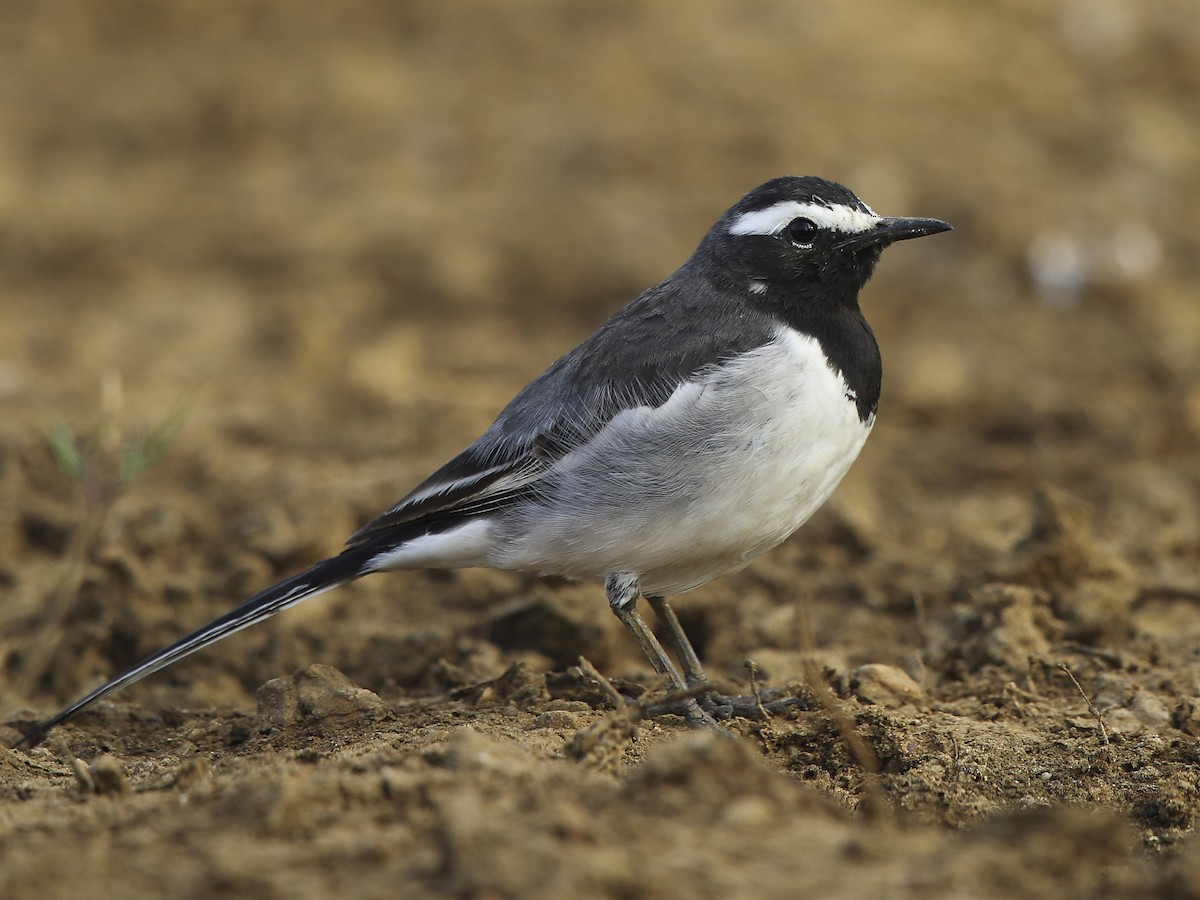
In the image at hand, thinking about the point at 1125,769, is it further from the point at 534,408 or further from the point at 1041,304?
the point at 1041,304

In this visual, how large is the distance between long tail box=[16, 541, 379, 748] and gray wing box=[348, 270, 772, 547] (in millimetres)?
183

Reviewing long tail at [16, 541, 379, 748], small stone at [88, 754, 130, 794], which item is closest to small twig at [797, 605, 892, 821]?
long tail at [16, 541, 379, 748]

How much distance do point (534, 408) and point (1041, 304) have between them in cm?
661

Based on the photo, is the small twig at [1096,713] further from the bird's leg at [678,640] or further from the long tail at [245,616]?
the long tail at [245,616]

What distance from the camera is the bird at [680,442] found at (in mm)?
5684

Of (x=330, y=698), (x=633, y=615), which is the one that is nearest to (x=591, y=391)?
(x=633, y=615)

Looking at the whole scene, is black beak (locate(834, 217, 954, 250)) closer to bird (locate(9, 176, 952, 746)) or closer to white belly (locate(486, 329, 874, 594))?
bird (locate(9, 176, 952, 746))

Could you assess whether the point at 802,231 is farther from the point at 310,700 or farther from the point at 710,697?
the point at 310,700

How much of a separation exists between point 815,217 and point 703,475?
128 cm

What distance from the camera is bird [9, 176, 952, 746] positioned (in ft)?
18.6

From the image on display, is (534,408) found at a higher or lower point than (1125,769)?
higher

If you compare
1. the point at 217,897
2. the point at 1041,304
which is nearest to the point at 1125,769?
Answer: the point at 217,897

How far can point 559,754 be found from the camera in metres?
4.79

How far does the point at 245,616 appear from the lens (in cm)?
582
